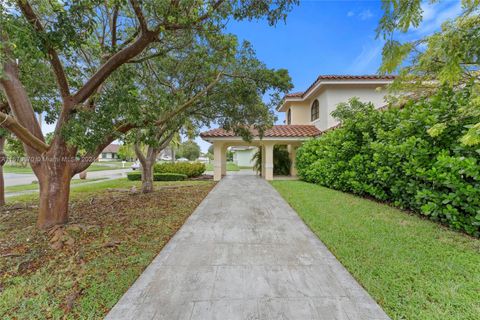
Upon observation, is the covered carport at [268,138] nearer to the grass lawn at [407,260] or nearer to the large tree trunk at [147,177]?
the large tree trunk at [147,177]

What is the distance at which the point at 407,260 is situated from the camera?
11.4ft

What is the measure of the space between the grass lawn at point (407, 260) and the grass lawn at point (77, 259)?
3.52 meters

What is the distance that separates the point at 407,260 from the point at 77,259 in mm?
5670

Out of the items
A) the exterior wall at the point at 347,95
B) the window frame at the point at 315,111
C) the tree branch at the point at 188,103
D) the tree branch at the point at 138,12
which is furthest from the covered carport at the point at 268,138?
the tree branch at the point at 138,12

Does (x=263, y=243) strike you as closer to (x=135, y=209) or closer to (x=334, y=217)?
(x=334, y=217)

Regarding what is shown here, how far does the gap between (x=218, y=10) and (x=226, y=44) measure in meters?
1.37

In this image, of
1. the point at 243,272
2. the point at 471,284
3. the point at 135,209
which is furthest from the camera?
the point at 135,209

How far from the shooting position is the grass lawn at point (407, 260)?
254cm

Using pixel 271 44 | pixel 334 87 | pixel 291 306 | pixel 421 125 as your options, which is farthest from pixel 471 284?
pixel 334 87

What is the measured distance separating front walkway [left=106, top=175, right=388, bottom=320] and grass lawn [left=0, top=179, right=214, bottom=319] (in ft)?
1.09

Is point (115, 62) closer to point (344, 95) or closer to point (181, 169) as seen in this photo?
point (344, 95)

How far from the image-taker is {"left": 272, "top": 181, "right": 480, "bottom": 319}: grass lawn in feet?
8.32

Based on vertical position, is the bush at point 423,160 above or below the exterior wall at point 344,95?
below

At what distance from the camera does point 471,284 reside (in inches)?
111
